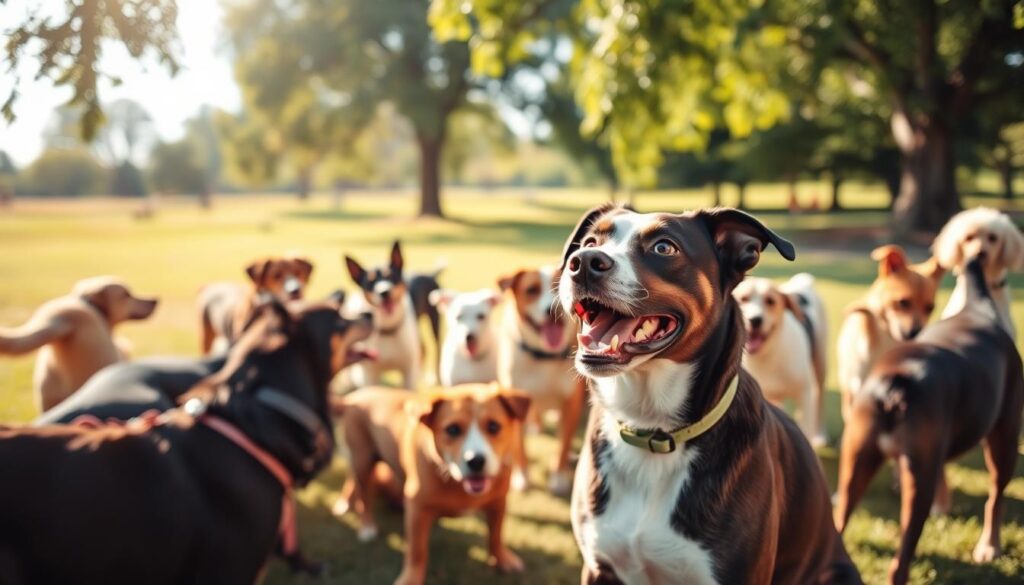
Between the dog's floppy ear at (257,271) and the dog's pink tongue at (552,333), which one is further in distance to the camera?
the dog's floppy ear at (257,271)

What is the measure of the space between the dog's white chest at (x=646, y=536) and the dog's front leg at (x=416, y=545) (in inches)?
68.8

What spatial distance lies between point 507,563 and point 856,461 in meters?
2.07

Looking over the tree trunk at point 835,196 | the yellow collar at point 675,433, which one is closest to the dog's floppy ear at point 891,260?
the yellow collar at point 675,433

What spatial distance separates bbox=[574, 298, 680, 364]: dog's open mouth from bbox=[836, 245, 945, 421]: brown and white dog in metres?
3.23

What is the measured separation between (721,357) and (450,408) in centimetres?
201

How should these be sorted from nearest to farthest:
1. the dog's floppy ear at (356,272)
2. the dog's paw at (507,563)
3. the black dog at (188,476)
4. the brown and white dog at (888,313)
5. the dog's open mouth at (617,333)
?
the dog's open mouth at (617,333)
the black dog at (188,476)
the dog's paw at (507,563)
the brown and white dog at (888,313)
the dog's floppy ear at (356,272)

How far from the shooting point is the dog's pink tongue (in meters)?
5.51

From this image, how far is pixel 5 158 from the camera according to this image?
459 cm

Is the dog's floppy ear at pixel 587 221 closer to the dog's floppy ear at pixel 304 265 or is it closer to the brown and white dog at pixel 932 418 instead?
the brown and white dog at pixel 932 418

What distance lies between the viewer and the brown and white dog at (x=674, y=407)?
7.72ft

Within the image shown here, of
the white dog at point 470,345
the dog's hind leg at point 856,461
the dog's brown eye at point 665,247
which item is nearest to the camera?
the dog's brown eye at point 665,247

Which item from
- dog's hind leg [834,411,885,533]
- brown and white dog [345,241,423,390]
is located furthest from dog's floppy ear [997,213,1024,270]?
brown and white dog [345,241,423,390]

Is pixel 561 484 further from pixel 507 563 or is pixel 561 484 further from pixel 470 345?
pixel 470 345

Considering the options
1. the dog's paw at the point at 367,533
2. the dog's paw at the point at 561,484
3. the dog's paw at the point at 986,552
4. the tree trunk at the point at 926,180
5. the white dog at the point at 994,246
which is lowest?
the dog's paw at the point at 367,533
